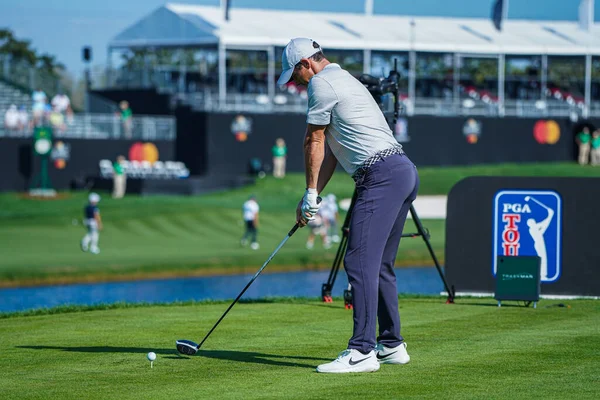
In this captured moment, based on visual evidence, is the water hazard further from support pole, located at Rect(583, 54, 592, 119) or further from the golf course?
support pole, located at Rect(583, 54, 592, 119)

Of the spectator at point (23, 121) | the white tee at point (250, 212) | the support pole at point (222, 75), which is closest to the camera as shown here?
the white tee at point (250, 212)

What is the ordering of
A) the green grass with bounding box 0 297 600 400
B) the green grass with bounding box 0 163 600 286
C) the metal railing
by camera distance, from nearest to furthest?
1. the green grass with bounding box 0 297 600 400
2. the green grass with bounding box 0 163 600 286
3. the metal railing

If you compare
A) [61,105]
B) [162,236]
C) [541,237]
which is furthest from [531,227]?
[61,105]

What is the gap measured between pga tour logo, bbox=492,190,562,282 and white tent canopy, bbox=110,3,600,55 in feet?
115

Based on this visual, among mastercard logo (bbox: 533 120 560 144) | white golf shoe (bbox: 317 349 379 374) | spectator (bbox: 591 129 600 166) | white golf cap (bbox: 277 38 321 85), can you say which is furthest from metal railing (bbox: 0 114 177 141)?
white golf shoe (bbox: 317 349 379 374)

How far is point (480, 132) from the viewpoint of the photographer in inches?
2020

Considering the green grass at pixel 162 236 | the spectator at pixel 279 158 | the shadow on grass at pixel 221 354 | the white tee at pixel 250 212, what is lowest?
the green grass at pixel 162 236

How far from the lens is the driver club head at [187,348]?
8.19 m

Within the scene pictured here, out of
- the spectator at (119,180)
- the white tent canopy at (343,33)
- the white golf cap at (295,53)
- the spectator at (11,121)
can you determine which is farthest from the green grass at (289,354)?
the white tent canopy at (343,33)

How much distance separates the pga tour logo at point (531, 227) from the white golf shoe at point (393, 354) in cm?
565

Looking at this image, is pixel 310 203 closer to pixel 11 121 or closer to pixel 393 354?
pixel 393 354

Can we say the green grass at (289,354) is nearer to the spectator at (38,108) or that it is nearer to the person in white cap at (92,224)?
the person in white cap at (92,224)

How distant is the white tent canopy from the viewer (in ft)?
162

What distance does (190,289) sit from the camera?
89.7 feet
